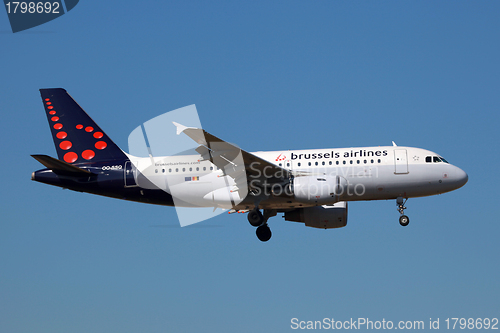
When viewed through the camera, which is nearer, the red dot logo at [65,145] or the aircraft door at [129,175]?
the aircraft door at [129,175]

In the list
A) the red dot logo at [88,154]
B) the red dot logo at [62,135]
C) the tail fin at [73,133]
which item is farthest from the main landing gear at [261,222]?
the red dot logo at [62,135]

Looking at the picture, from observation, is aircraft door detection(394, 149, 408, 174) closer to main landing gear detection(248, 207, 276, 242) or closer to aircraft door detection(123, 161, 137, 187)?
main landing gear detection(248, 207, 276, 242)

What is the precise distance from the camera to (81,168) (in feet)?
115

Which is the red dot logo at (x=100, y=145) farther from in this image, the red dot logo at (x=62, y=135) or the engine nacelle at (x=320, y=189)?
the engine nacelle at (x=320, y=189)

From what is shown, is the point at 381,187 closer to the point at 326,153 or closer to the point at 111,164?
the point at 326,153

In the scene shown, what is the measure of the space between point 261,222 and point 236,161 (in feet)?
15.3

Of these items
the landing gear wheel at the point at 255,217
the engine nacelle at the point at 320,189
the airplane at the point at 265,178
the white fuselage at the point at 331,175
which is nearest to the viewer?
the engine nacelle at the point at 320,189

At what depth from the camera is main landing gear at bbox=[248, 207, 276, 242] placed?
113 ft

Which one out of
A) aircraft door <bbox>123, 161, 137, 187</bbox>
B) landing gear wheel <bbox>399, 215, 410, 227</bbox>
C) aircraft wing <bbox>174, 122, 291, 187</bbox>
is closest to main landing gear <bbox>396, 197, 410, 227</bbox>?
landing gear wheel <bbox>399, 215, 410, 227</bbox>

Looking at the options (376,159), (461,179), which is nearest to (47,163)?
(376,159)

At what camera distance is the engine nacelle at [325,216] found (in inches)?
1430

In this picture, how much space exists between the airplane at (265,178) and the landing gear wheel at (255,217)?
0.06 metres

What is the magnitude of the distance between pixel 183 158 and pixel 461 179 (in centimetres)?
1562

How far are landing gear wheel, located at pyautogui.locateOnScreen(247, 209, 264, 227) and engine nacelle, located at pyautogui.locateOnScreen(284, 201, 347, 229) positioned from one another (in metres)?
3.49
